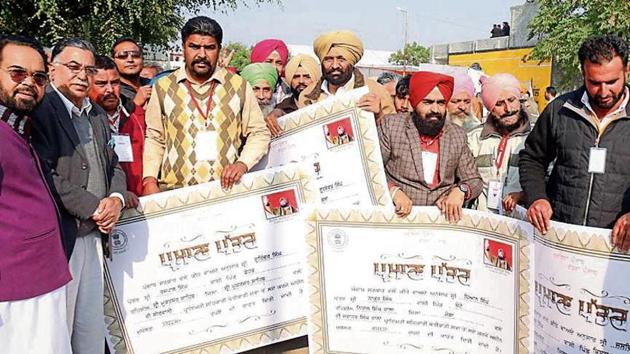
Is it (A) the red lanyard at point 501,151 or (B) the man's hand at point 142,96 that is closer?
(A) the red lanyard at point 501,151

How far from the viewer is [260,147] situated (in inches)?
141

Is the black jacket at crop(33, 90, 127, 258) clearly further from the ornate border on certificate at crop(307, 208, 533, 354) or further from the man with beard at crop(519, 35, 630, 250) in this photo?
the man with beard at crop(519, 35, 630, 250)

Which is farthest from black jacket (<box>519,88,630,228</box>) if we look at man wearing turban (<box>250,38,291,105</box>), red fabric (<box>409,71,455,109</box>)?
man wearing turban (<box>250,38,291,105</box>)

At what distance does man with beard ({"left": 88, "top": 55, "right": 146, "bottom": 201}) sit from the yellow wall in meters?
19.4

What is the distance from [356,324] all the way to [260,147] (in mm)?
1242

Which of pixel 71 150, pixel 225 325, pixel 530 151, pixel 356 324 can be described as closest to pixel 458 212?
pixel 530 151

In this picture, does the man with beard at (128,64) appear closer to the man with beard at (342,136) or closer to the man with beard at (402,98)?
the man with beard at (342,136)

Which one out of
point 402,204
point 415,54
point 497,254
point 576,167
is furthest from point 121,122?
point 415,54

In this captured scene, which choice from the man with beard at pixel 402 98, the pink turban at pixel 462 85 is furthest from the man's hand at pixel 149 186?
the pink turban at pixel 462 85

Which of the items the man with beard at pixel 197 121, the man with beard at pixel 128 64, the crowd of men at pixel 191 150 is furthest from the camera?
the man with beard at pixel 128 64

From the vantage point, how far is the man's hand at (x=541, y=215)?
9.48 ft

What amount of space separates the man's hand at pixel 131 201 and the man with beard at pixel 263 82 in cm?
194

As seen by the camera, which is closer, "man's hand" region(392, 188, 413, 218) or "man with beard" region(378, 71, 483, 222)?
"man's hand" region(392, 188, 413, 218)

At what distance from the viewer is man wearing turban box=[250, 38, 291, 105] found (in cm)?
584
